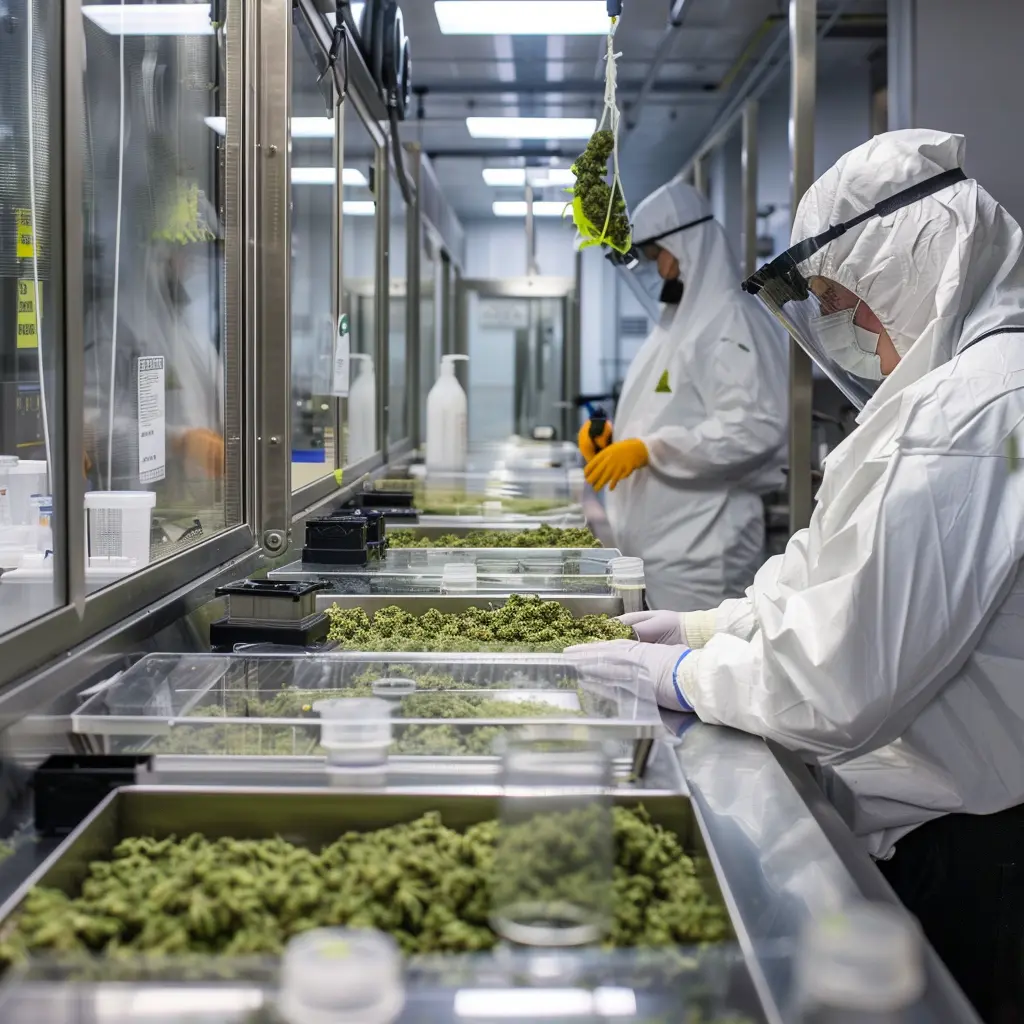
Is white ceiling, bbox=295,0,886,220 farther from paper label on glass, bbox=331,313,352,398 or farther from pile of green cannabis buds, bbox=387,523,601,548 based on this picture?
pile of green cannabis buds, bbox=387,523,601,548

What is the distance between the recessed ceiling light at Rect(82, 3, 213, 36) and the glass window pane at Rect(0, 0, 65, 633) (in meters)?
0.41

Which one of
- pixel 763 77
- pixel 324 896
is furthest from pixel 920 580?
pixel 763 77

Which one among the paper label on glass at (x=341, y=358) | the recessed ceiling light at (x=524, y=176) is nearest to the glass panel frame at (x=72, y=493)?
the paper label on glass at (x=341, y=358)

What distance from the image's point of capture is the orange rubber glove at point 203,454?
2000 millimetres

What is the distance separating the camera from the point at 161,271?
205 cm

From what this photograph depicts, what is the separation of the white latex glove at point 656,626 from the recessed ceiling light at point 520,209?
8188mm

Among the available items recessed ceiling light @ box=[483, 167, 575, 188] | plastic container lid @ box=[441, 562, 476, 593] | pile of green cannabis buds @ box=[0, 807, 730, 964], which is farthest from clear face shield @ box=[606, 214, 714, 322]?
recessed ceiling light @ box=[483, 167, 575, 188]

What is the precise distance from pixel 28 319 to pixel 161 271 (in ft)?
2.09

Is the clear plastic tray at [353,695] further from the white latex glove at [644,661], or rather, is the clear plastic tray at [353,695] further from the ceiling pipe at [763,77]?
the ceiling pipe at [763,77]

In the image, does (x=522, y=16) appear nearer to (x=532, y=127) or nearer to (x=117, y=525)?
(x=532, y=127)

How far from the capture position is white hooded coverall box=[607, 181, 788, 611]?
3.45 meters

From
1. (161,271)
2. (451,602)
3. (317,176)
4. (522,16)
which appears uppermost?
(522,16)

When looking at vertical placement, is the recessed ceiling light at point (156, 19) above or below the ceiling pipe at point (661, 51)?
below

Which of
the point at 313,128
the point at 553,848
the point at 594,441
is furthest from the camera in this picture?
the point at 594,441
